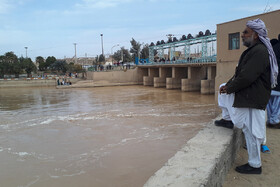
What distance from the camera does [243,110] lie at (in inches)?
110

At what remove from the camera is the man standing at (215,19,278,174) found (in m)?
2.63

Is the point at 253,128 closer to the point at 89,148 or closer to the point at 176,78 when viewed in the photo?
the point at 89,148

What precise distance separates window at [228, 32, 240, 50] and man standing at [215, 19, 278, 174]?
11132 mm

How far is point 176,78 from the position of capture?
32156 mm

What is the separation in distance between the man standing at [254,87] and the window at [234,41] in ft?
36.5

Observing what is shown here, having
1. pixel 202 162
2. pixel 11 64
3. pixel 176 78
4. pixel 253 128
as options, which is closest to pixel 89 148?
pixel 202 162

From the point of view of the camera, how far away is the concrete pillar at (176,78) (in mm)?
31516

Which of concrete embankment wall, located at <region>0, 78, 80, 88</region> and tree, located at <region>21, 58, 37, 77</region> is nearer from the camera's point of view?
concrete embankment wall, located at <region>0, 78, 80, 88</region>

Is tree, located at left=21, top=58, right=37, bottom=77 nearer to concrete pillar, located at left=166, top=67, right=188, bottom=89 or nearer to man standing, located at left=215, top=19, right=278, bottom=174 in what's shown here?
concrete pillar, located at left=166, top=67, right=188, bottom=89

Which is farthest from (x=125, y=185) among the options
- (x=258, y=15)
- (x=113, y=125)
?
(x=258, y=15)

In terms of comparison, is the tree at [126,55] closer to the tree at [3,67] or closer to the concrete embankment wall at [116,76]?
the concrete embankment wall at [116,76]

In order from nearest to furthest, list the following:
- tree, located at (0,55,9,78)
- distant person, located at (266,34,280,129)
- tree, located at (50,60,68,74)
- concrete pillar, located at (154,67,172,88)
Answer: distant person, located at (266,34,280,129) < concrete pillar, located at (154,67,172,88) < tree, located at (0,55,9,78) < tree, located at (50,60,68,74)

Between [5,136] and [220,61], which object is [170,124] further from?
[5,136]

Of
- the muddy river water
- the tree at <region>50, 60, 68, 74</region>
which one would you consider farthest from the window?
the tree at <region>50, 60, 68, 74</region>
